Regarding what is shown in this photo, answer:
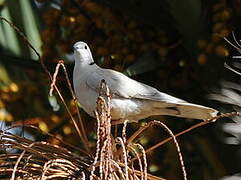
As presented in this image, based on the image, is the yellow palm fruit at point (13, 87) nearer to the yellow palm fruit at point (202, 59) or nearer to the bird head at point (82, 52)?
the bird head at point (82, 52)

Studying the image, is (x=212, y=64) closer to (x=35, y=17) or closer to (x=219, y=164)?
(x=219, y=164)

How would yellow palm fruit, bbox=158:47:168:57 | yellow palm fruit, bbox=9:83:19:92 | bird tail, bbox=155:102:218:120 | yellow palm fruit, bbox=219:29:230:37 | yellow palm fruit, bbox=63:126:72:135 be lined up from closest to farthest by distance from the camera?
bird tail, bbox=155:102:218:120 < yellow palm fruit, bbox=219:29:230:37 < yellow palm fruit, bbox=158:47:168:57 < yellow palm fruit, bbox=63:126:72:135 < yellow palm fruit, bbox=9:83:19:92

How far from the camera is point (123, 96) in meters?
1.86

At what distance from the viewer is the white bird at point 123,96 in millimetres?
1814

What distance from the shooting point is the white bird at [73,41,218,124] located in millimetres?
1814

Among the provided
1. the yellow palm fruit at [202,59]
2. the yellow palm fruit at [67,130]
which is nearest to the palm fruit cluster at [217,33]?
the yellow palm fruit at [202,59]

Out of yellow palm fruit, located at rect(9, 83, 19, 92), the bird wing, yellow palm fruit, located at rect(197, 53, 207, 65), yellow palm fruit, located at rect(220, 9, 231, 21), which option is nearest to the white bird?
the bird wing

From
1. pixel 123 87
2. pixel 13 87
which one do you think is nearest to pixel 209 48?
pixel 123 87

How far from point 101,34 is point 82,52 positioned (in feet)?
0.72

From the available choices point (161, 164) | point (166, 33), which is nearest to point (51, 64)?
point (166, 33)

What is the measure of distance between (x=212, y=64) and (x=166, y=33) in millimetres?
174

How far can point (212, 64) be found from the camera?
6.41ft

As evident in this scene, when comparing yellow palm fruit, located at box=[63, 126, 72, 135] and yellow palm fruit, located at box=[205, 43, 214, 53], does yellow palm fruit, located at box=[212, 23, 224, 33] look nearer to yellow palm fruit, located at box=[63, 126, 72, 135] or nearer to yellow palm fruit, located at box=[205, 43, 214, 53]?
yellow palm fruit, located at box=[205, 43, 214, 53]

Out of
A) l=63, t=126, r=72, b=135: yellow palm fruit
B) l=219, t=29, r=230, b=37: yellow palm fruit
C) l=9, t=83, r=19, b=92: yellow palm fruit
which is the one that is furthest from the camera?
l=9, t=83, r=19, b=92: yellow palm fruit
